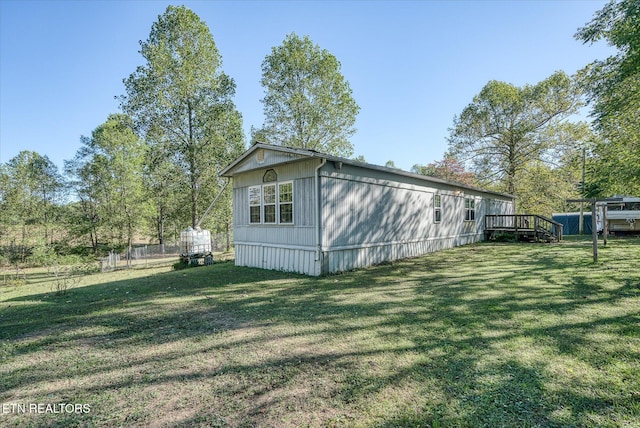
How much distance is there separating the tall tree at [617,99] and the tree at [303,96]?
Result: 14433 millimetres

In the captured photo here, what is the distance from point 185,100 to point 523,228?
2029cm

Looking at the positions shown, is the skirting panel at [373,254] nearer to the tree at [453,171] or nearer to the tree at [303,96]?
the tree at [303,96]

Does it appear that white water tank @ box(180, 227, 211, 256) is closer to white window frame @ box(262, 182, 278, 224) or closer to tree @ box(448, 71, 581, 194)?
white window frame @ box(262, 182, 278, 224)

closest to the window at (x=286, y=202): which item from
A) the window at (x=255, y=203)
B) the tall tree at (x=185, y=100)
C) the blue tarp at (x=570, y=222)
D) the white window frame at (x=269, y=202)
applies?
the white window frame at (x=269, y=202)

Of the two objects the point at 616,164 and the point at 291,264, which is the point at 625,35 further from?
the point at 291,264

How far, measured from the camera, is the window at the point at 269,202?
1006 cm

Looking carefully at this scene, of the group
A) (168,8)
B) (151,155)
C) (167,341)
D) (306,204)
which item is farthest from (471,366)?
(168,8)

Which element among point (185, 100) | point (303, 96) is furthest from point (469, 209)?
point (185, 100)

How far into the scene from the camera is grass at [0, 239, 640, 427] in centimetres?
244

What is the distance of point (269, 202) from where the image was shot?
10.2 meters

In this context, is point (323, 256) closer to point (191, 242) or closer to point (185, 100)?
point (191, 242)

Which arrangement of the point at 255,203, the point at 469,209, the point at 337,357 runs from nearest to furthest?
the point at 337,357
the point at 255,203
the point at 469,209

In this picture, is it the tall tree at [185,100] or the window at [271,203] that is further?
the tall tree at [185,100]

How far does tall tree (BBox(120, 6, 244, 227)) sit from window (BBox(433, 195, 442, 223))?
38.7 ft
